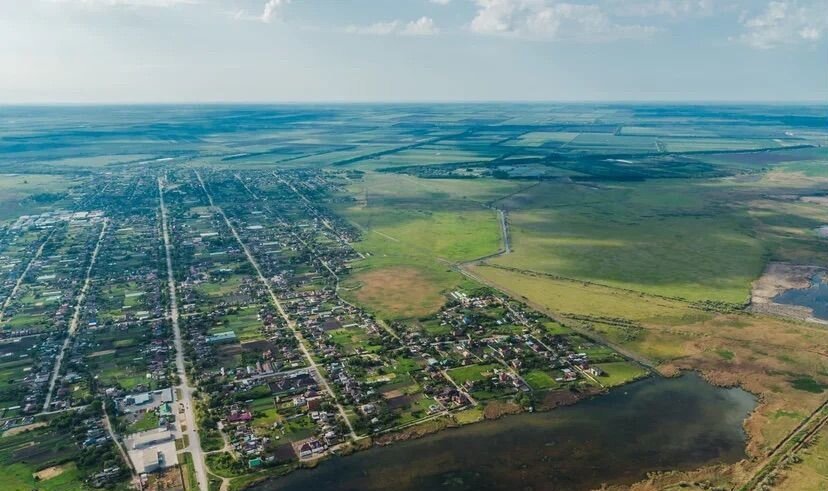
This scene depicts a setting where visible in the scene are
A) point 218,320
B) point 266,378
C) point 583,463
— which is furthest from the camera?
point 218,320

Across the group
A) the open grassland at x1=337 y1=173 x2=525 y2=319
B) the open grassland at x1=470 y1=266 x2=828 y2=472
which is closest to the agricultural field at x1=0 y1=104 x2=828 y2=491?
the open grassland at x1=470 y1=266 x2=828 y2=472

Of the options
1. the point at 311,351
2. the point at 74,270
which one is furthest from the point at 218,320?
the point at 74,270

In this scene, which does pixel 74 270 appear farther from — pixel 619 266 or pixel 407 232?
pixel 619 266

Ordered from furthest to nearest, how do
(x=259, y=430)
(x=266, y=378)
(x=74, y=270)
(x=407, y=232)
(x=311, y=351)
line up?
(x=407, y=232) < (x=74, y=270) < (x=311, y=351) < (x=266, y=378) < (x=259, y=430)

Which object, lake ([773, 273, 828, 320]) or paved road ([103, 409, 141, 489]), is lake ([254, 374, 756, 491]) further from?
lake ([773, 273, 828, 320])

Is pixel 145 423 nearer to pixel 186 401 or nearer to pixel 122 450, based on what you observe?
pixel 122 450

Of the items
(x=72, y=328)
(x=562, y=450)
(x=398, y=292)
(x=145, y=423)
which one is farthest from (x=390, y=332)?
(x=72, y=328)

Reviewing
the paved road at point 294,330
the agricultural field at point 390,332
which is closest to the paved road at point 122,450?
the agricultural field at point 390,332
